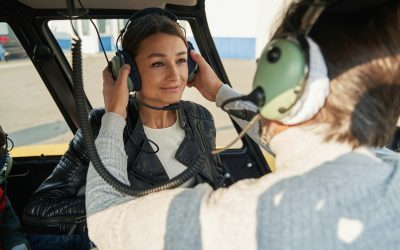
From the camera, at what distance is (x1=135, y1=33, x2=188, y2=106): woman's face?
4.51 ft

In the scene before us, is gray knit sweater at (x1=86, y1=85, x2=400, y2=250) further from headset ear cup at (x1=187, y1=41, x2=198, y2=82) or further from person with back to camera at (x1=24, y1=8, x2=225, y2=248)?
headset ear cup at (x1=187, y1=41, x2=198, y2=82)

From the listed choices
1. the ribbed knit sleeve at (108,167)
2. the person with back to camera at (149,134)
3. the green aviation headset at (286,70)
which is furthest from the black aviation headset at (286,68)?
the person with back to camera at (149,134)

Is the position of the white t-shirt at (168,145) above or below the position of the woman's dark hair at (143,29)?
below

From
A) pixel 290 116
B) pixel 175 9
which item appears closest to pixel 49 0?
pixel 175 9

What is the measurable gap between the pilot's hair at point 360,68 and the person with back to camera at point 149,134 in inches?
29.7

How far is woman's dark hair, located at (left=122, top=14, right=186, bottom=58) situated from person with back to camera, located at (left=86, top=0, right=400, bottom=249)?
2.58ft

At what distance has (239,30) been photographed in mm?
4809

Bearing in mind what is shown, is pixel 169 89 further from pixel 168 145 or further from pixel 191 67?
pixel 168 145

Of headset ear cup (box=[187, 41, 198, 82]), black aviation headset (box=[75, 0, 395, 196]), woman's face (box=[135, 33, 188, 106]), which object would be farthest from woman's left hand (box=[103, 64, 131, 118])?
black aviation headset (box=[75, 0, 395, 196])

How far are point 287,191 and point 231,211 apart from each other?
0.33 feet

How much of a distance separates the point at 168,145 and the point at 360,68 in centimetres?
96

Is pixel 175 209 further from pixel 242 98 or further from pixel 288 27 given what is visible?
pixel 288 27

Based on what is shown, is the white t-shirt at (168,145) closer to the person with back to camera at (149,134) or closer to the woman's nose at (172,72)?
the person with back to camera at (149,134)

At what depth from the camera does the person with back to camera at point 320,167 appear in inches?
22.6
